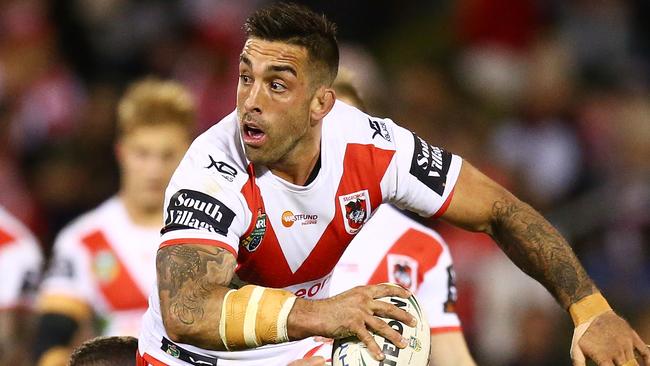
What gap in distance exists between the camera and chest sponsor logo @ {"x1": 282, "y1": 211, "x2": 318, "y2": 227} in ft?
16.3

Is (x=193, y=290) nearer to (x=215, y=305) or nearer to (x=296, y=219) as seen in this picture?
(x=215, y=305)

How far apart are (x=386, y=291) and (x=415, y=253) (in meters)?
1.85

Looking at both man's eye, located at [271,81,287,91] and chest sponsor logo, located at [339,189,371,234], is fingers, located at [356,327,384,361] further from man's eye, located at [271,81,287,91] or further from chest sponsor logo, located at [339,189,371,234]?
man's eye, located at [271,81,287,91]

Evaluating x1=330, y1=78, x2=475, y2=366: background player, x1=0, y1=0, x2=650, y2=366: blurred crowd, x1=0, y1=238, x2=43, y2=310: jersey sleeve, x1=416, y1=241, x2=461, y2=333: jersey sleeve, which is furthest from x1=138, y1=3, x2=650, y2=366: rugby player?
x1=0, y1=0, x2=650, y2=366: blurred crowd

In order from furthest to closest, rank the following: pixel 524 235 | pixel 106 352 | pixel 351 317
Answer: pixel 106 352 < pixel 524 235 < pixel 351 317

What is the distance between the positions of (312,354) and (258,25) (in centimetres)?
128

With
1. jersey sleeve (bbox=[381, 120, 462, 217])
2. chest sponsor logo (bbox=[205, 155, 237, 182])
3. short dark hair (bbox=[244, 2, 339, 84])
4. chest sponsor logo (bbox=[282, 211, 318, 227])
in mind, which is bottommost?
chest sponsor logo (bbox=[282, 211, 318, 227])

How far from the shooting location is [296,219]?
499cm

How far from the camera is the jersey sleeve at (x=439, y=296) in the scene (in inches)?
245

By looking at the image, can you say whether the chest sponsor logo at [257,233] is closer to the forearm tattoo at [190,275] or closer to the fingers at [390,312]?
the forearm tattoo at [190,275]

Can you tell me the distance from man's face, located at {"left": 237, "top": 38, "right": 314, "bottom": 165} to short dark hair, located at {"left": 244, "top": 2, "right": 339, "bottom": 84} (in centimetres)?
3

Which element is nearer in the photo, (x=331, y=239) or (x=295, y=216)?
(x=295, y=216)

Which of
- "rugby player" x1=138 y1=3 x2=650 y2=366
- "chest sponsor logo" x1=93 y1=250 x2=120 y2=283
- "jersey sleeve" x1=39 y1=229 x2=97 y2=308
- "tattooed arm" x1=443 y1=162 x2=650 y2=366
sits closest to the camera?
"rugby player" x1=138 y1=3 x2=650 y2=366

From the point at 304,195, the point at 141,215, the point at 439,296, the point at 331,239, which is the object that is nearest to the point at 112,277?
the point at 141,215
